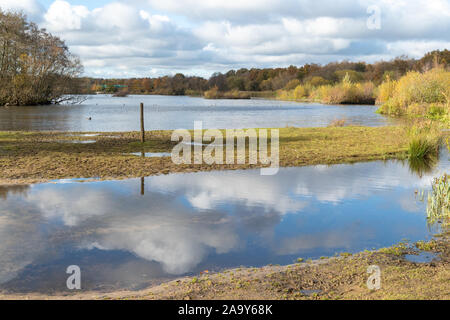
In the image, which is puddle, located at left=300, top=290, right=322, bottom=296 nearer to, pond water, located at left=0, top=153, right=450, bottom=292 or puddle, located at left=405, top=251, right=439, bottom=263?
pond water, located at left=0, top=153, right=450, bottom=292

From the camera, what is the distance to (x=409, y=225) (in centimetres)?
786

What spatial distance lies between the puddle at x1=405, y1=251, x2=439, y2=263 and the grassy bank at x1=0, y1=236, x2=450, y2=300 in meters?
0.10

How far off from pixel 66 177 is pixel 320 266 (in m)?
→ 7.85

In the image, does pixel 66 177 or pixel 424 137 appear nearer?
pixel 66 177

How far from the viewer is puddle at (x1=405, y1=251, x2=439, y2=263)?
6.10 metres

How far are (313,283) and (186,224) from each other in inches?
122

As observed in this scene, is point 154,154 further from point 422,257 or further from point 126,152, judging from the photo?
point 422,257

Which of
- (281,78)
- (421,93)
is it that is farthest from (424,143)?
(281,78)

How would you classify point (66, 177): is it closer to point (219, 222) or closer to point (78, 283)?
point (219, 222)

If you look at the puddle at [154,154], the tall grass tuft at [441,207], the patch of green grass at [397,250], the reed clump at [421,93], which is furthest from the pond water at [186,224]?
the reed clump at [421,93]

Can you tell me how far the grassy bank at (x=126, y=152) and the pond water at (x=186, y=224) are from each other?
111 centimetres

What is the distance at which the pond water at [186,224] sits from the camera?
19.8 ft
